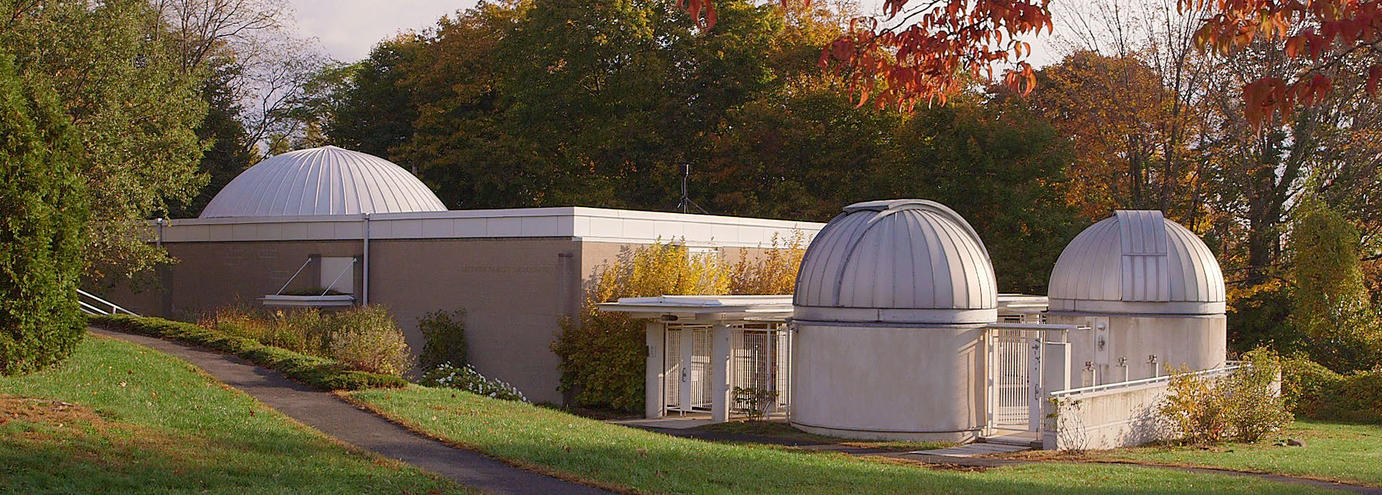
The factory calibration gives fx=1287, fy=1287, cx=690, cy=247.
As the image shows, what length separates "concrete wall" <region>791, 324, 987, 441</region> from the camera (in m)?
19.9

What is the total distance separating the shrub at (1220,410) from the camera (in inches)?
800

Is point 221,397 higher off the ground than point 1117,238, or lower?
lower

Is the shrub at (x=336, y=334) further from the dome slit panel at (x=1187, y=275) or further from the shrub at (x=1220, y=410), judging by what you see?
the dome slit panel at (x=1187, y=275)

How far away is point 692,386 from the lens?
78.2ft

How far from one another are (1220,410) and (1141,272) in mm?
5750

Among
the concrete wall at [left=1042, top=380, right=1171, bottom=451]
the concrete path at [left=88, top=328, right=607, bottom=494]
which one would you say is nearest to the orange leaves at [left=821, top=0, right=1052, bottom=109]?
the concrete path at [left=88, top=328, right=607, bottom=494]

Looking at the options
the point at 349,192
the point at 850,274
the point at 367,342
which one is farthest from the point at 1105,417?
the point at 349,192

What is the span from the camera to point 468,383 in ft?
77.4

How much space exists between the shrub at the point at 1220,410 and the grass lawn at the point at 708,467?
4.75 metres

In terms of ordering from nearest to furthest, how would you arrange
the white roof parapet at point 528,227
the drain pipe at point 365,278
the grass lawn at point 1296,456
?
the grass lawn at point 1296,456 < the white roof parapet at point 528,227 < the drain pipe at point 365,278

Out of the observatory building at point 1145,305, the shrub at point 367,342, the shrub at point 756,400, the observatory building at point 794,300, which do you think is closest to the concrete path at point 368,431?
the shrub at point 367,342

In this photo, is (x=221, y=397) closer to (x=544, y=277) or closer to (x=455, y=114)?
(x=544, y=277)

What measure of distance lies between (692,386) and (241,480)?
13297 millimetres

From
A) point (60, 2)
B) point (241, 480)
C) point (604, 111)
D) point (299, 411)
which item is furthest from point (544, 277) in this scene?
point (604, 111)
